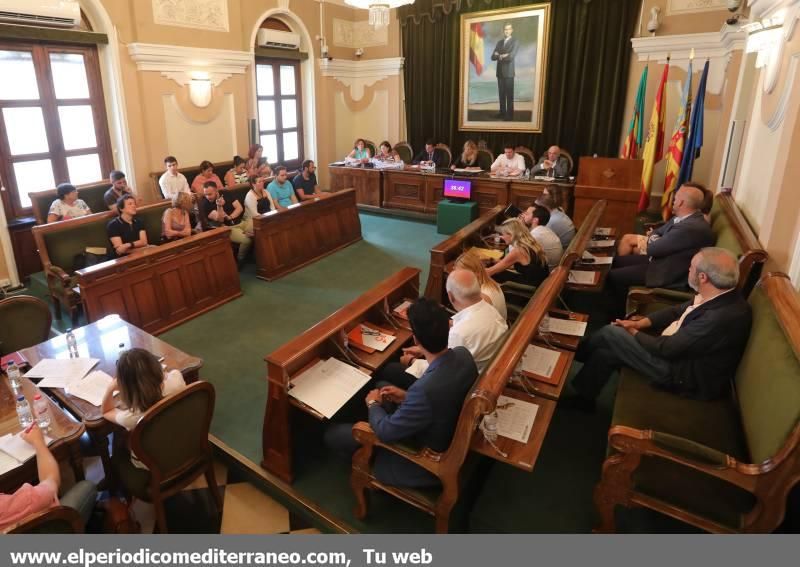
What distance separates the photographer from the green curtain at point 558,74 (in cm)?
798

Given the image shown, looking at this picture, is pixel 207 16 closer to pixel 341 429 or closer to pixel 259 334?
pixel 259 334

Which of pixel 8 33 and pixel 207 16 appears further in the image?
pixel 207 16

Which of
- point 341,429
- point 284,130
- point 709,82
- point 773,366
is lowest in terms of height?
point 341,429

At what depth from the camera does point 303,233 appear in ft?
20.1

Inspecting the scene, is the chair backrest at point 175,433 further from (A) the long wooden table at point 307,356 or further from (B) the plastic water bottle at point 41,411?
(B) the plastic water bottle at point 41,411

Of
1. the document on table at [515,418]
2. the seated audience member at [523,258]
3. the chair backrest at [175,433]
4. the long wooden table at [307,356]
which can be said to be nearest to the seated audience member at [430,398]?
the document on table at [515,418]

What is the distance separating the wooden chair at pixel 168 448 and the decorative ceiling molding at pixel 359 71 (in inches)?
344

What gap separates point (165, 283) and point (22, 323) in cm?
141

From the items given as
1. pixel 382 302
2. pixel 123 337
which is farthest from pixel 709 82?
pixel 123 337

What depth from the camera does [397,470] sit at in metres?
2.30

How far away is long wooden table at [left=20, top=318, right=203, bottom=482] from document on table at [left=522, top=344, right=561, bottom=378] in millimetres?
1823

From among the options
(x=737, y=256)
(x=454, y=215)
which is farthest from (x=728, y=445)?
(x=454, y=215)

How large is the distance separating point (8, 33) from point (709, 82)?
29.0 ft

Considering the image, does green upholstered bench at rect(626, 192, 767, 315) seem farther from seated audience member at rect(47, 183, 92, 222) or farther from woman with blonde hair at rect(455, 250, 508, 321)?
seated audience member at rect(47, 183, 92, 222)
